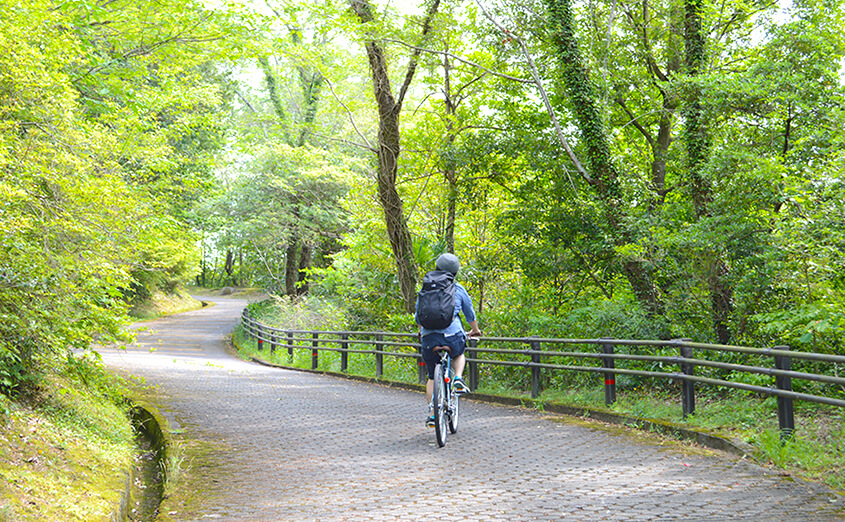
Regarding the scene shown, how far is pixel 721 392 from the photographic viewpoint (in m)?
10.1

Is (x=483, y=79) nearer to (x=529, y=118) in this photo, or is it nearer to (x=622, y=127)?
(x=529, y=118)

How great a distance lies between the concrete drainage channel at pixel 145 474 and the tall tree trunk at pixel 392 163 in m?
8.89

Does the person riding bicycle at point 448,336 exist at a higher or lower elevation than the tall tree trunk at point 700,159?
lower

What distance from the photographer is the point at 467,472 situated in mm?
6516

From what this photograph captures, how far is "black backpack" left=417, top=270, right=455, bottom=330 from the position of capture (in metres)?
7.75

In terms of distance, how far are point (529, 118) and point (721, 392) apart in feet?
28.5

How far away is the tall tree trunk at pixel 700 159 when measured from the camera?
1115cm

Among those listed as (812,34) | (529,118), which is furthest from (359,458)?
(529,118)

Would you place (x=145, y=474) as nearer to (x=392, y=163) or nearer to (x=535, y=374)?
(x=535, y=374)

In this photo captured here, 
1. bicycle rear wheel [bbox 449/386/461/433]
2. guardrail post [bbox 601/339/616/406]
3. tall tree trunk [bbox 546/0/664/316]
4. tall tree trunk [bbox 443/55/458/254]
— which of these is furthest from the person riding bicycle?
tall tree trunk [bbox 443/55/458/254]

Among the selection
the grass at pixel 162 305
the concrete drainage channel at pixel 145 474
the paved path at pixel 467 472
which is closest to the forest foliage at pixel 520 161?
the concrete drainage channel at pixel 145 474

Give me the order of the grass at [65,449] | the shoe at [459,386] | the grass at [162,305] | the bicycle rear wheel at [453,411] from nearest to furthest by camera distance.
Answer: the grass at [65,449]
the shoe at [459,386]
the bicycle rear wheel at [453,411]
the grass at [162,305]

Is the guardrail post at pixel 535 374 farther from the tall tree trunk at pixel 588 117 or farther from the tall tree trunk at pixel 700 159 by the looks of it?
the tall tree trunk at pixel 588 117

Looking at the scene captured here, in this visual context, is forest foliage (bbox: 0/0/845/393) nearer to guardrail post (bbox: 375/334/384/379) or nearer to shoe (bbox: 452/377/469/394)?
guardrail post (bbox: 375/334/384/379)
